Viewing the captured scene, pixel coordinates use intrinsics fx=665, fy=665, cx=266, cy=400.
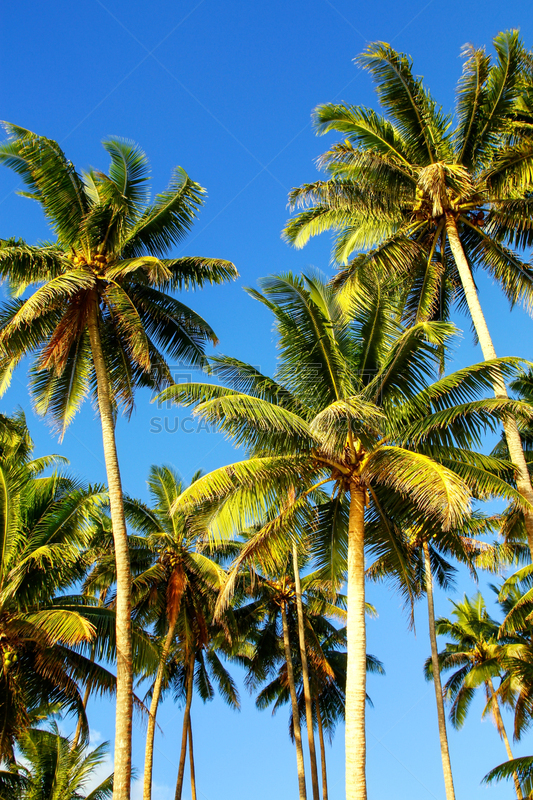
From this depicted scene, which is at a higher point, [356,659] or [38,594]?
[38,594]

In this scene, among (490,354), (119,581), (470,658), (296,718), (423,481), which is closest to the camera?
(423,481)

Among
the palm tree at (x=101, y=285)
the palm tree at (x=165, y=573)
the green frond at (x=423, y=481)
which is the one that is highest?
the palm tree at (x=101, y=285)

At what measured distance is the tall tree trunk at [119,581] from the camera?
11297 mm

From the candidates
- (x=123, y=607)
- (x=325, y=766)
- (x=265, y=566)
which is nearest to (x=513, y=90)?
(x=265, y=566)

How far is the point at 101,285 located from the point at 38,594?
22.3ft

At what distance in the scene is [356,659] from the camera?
34.7ft

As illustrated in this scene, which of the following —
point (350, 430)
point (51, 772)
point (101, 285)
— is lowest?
point (51, 772)

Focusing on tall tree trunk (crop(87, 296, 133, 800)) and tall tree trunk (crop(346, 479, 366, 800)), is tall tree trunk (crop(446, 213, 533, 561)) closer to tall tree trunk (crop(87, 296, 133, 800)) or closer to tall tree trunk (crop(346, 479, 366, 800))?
tall tree trunk (crop(346, 479, 366, 800))

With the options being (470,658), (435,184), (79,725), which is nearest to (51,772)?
(79,725)

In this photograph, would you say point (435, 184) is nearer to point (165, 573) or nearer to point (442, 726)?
point (165, 573)

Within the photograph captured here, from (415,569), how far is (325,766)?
15.9 meters

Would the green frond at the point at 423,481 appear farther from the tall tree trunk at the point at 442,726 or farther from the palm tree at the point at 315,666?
the palm tree at the point at 315,666

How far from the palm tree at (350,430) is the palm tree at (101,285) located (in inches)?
116

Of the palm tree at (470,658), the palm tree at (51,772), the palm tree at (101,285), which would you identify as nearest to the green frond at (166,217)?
the palm tree at (101,285)
